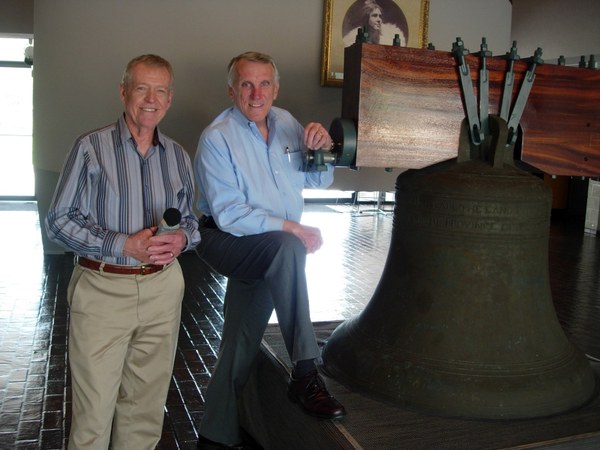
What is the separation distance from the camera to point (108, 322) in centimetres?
249

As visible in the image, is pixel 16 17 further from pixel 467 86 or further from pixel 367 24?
pixel 467 86

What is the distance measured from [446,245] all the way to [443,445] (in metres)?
0.74

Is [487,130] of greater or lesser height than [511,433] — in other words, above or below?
above

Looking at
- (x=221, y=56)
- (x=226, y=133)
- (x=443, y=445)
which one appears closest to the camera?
(x=443, y=445)

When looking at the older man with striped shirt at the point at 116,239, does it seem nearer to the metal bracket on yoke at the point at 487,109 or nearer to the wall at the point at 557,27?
the metal bracket on yoke at the point at 487,109

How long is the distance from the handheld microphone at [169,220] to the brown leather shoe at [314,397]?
768 millimetres

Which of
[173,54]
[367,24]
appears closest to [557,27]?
[367,24]

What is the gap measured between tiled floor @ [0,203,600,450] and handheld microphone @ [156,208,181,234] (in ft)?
4.42

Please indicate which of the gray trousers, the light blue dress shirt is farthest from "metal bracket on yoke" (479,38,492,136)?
the gray trousers

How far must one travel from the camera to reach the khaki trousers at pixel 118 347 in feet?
8.12

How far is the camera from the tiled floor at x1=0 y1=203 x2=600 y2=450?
3611mm

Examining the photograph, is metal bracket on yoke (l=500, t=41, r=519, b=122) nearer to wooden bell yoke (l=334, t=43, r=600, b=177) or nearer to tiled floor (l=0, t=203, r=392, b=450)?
wooden bell yoke (l=334, t=43, r=600, b=177)

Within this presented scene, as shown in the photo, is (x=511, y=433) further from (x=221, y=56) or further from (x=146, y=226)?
(x=221, y=56)

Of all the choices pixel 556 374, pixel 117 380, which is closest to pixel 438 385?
pixel 556 374
